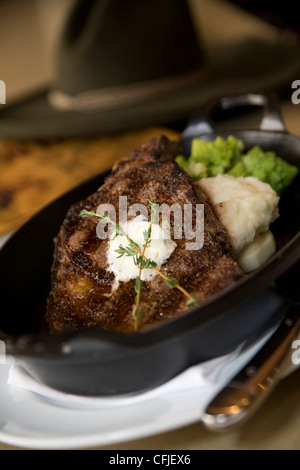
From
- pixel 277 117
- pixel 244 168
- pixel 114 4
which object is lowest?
pixel 244 168

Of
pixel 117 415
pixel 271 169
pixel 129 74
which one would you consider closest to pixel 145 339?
pixel 117 415

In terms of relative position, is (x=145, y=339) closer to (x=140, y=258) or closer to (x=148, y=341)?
(x=148, y=341)

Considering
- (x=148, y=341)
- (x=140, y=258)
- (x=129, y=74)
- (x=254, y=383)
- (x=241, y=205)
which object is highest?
(x=129, y=74)

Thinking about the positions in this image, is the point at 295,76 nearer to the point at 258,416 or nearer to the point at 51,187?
the point at 51,187

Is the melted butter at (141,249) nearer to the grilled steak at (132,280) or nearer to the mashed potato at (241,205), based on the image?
the grilled steak at (132,280)

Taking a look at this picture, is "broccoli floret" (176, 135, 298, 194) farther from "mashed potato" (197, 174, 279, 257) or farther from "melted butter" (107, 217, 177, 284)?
"melted butter" (107, 217, 177, 284)

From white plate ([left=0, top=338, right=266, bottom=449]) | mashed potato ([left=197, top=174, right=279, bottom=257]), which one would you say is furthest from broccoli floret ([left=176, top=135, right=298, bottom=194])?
white plate ([left=0, top=338, right=266, bottom=449])
